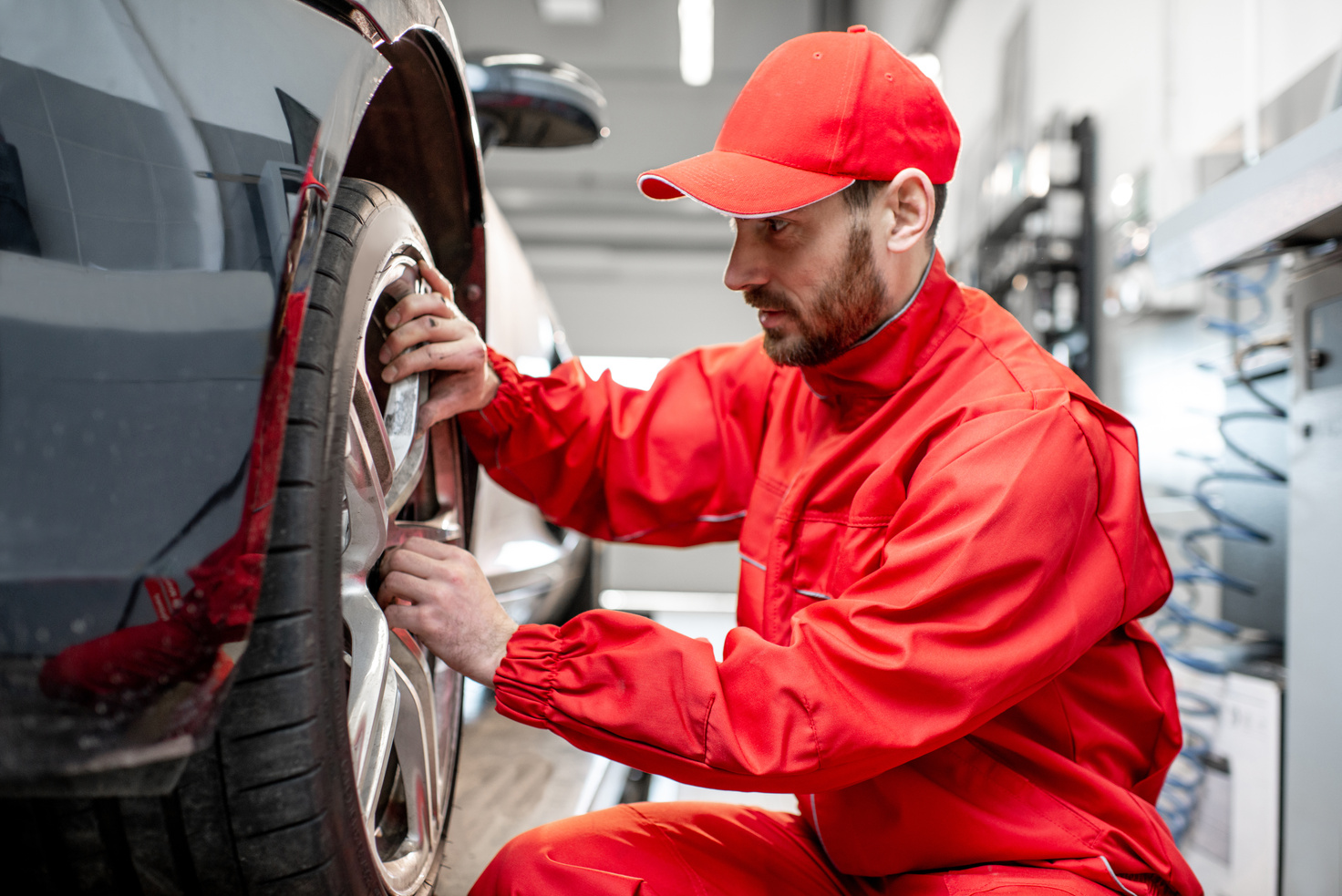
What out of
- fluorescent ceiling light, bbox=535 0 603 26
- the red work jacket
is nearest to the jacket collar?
the red work jacket

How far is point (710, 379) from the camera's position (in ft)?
4.62

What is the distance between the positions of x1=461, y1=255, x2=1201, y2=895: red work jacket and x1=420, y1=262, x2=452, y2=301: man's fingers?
0.22 metres

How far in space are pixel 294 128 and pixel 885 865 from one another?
90cm

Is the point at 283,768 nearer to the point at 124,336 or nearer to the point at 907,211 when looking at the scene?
the point at 124,336

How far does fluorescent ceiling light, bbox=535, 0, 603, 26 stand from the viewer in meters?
6.68

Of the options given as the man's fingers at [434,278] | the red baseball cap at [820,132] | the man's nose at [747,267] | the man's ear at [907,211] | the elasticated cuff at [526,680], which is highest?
the red baseball cap at [820,132]

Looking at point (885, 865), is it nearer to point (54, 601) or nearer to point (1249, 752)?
point (54, 601)

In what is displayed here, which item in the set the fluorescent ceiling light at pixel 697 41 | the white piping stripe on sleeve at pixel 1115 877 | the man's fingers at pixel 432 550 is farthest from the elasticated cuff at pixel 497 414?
the fluorescent ceiling light at pixel 697 41

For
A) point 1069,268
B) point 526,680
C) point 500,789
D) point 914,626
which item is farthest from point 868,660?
point 1069,268

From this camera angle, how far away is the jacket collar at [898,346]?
111 cm

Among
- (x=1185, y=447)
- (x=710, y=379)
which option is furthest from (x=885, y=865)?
(x=1185, y=447)

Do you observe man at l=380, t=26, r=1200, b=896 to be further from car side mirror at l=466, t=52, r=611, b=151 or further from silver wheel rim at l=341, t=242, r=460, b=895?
car side mirror at l=466, t=52, r=611, b=151

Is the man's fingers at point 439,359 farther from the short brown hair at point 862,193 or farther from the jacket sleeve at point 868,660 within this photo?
the short brown hair at point 862,193

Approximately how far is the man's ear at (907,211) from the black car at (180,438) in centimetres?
60
